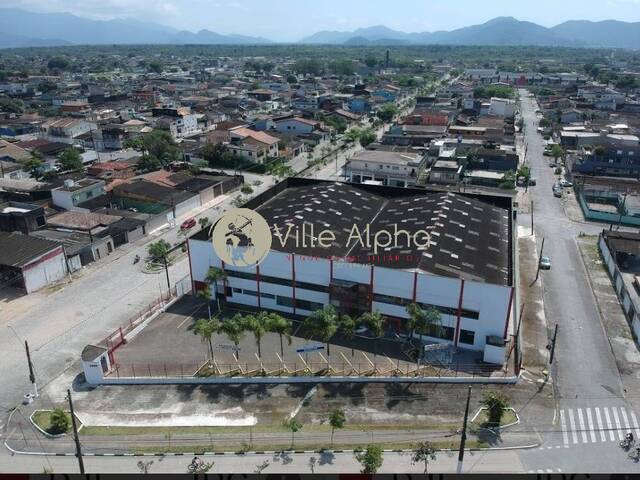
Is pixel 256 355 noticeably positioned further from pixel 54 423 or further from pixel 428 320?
pixel 54 423

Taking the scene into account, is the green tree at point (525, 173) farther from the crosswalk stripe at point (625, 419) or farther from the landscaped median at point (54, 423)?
the landscaped median at point (54, 423)

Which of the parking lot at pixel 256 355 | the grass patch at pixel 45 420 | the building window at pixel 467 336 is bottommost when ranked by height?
the grass patch at pixel 45 420

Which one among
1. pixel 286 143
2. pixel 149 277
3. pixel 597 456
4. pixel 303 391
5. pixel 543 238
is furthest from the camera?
pixel 286 143

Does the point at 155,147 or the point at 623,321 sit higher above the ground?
the point at 155,147

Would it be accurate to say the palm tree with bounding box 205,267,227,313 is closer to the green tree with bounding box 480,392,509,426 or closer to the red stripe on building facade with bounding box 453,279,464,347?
the red stripe on building facade with bounding box 453,279,464,347

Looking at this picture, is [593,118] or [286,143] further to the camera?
[593,118]

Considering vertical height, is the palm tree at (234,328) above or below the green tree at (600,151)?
below

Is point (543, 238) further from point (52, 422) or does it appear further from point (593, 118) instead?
point (593, 118)

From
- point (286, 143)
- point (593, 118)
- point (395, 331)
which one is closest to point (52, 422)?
point (395, 331)

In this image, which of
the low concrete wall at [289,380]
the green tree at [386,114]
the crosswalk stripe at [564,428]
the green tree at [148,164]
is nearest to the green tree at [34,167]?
the green tree at [148,164]
